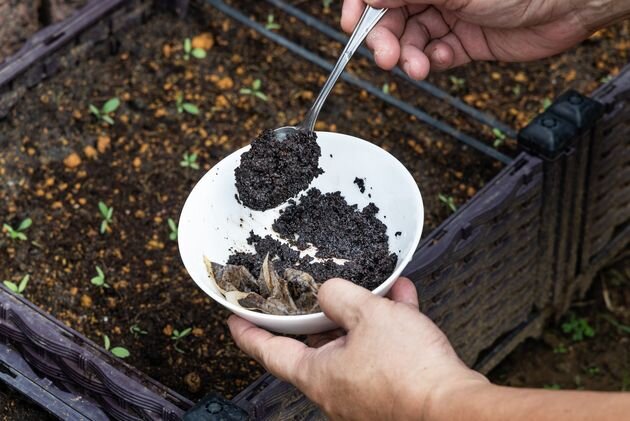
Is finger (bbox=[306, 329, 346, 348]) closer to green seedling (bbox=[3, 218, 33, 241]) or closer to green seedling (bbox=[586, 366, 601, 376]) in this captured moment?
green seedling (bbox=[3, 218, 33, 241])

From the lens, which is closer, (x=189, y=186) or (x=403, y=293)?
(x=403, y=293)

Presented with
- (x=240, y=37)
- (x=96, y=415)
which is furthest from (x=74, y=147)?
(x=96, y=415)

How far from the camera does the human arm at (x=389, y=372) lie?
1364 mm

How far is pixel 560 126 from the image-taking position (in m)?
2.43

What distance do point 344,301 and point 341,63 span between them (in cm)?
55

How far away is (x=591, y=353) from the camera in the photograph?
2.91 metres

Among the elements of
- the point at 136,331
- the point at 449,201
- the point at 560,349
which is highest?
the point at 449,201

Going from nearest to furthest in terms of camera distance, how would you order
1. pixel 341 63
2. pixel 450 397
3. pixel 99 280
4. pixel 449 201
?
1. pixel 450 397
2. pixel 341 63
3. pixel 99 280
4. pixel 449 201

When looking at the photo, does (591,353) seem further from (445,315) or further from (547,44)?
(547,44)

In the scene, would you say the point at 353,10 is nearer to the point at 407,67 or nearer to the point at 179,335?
the point at 407,67

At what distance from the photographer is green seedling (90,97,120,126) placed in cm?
283

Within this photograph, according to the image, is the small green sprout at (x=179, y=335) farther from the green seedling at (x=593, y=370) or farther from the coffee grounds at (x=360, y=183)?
the green seedling at (x=593, y=370)

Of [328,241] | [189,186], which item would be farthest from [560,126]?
[189,186]

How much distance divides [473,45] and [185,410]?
1.05 m
